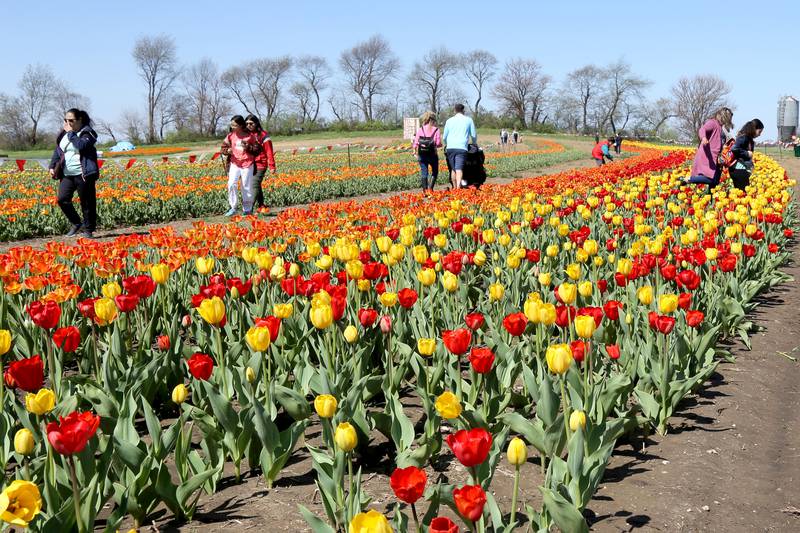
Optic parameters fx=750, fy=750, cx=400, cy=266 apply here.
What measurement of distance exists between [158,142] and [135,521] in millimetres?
69892

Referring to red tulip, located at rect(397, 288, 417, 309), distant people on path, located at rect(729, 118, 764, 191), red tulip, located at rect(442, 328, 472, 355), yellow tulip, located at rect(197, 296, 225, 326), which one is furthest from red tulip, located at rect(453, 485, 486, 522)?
distant people on path, located at rect(729, 118, 764, 191)

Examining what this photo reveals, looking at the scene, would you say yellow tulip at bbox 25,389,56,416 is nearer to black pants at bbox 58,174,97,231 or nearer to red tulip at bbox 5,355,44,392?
red tulip at bbox 5,355,44,392

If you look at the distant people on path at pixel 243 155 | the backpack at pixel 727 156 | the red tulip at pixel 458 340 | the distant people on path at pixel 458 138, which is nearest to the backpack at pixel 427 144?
the distant people on path at pixel 458 138

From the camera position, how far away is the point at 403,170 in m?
21.0

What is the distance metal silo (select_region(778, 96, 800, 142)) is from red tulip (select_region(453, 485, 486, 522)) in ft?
169

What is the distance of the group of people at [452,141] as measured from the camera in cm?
1167

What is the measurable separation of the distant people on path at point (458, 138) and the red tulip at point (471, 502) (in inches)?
399

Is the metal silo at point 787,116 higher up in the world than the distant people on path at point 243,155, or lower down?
higher up

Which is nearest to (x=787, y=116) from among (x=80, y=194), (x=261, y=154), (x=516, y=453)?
(x=261, y=154)

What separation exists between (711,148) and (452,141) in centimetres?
379

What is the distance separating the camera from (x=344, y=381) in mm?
3268

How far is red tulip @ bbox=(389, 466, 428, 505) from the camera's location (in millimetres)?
1651

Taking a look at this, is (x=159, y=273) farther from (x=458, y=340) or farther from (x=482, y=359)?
(x=482, y=359)

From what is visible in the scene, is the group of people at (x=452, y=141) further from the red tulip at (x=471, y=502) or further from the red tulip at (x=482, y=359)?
the red tulip at (x=471, y=502)
